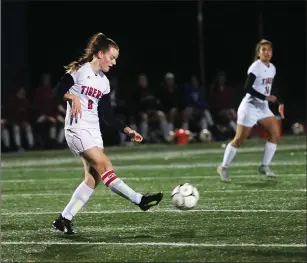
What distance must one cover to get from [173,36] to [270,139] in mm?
15555

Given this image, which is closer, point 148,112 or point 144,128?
point 144,128

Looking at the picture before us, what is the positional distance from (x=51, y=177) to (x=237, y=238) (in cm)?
765

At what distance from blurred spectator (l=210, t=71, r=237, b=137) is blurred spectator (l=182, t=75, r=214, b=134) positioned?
386 millimetres

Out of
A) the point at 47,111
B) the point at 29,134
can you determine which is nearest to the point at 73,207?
the point at 29,134

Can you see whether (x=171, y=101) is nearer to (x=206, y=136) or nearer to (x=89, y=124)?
(x=206, y=136)

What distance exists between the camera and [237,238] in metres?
8.18

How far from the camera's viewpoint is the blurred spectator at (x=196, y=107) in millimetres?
24031

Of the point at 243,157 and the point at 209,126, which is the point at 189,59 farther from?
the point at 243,157

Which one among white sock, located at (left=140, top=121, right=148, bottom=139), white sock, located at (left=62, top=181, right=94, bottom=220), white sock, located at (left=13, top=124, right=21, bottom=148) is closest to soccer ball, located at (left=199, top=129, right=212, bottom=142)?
white sock, located at (left=140, top=121, right=148, bottom=139)

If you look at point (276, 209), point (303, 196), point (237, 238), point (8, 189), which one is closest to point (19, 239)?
point (237, 238)

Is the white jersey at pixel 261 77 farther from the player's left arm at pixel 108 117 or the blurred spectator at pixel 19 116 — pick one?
the blurred spectator at pixel 19 116

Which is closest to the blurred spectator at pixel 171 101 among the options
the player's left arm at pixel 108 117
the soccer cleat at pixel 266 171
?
the soccer cleat at pixel 266 171

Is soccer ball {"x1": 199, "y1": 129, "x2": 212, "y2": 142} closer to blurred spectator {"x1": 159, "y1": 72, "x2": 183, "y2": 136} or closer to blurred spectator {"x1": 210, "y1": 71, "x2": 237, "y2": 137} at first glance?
blurred spectator {"x1": 159, "y1": 72, "x2": 183, "y2": 136}

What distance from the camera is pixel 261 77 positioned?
13797mm
